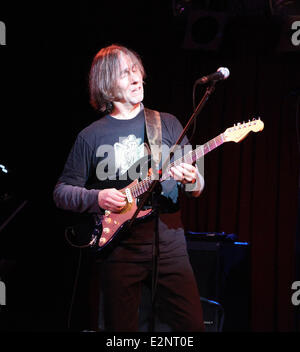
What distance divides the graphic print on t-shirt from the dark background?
1.65 meters

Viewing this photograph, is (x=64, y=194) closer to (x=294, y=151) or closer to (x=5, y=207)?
(x=5, y=207)

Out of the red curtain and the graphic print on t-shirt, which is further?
the red curtain

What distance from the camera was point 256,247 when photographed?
4.02 metres

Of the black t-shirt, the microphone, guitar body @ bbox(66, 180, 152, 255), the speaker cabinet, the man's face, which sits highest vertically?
the man's face

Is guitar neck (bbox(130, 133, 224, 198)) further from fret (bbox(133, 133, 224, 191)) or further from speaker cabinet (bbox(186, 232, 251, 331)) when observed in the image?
speaker cabinet (bbox(186, 232, 251, 331))

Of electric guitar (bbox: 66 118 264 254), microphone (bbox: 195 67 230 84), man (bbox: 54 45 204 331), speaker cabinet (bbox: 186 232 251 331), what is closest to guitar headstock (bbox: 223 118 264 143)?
electric guitar (bbox: 66 118 264 254)

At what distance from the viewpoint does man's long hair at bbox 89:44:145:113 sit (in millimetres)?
2625

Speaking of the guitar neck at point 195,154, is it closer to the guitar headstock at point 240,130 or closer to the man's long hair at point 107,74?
the guitar headstock at point 240,130

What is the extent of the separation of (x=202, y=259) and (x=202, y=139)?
1305mm

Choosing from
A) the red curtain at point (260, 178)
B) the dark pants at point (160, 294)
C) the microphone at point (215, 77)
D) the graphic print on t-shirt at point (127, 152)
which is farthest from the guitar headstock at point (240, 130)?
the red curtain at point (260, 178)

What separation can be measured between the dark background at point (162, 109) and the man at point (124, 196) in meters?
1.39

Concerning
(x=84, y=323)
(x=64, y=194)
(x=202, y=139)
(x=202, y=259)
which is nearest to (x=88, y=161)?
(x=64, y=194)

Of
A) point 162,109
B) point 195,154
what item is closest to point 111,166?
point 195,154

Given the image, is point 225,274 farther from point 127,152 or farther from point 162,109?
point 162,109
